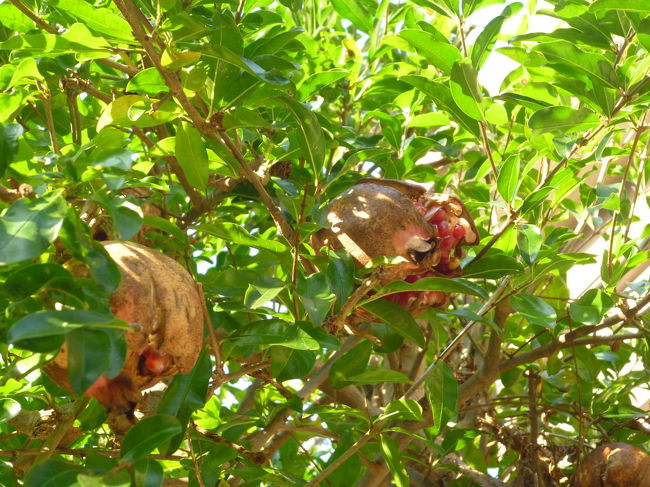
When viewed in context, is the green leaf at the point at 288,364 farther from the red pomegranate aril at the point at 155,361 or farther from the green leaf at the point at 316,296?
the red pomegranate aril at the point at 155,361

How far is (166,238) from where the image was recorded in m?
1.60

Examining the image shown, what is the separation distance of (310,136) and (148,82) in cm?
27

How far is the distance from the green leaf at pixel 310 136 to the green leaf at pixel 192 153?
15 centimetres

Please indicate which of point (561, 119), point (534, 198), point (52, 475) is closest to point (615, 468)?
point (534, 198)

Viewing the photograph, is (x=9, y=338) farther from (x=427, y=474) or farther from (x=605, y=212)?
(x=605, y=212)

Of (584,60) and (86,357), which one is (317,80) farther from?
(86,357)

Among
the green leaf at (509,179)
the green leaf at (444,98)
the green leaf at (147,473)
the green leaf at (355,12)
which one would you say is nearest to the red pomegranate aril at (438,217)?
the green leaf at (509,179)

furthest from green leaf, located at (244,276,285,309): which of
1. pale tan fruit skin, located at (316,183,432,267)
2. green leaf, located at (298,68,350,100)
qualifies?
green leaf, located at (298,68,350,100)

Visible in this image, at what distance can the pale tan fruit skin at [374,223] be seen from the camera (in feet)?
4.13

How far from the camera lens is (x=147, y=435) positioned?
106cm

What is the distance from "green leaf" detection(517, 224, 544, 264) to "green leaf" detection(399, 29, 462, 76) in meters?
0.33

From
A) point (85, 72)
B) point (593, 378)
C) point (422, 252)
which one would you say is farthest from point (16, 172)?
point (593, 378)

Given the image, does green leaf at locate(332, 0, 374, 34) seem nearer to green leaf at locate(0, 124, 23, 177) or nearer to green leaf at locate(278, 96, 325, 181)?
green leaf at locate(278, 96, 325, 181)

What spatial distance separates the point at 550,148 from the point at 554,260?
8.0 inches
